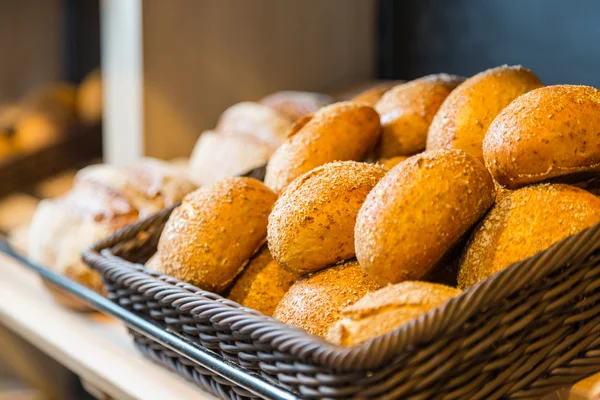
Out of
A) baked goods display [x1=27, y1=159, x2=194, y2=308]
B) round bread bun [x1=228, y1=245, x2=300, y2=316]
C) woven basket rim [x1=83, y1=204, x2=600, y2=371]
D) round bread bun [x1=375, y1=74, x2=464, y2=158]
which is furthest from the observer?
baked goods display [x1=27, y1=159, x2=194, y2=308]

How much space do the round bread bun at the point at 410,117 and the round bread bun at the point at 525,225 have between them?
0.31 meters

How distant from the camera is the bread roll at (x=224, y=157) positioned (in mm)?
1419

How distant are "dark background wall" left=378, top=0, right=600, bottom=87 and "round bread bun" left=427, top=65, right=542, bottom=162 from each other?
529mm

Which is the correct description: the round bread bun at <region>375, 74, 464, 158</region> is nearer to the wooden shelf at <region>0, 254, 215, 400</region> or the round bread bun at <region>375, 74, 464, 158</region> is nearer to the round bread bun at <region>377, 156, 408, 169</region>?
the round bread bun at <region>377, 156, 408, 169</region>

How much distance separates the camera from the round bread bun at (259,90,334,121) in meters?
1.53

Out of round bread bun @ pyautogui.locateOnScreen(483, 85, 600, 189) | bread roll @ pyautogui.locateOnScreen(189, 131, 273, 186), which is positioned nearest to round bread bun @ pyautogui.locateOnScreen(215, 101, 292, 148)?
bread roll @ pyautogui.locateOnScreen(189, 131, 273, 186)

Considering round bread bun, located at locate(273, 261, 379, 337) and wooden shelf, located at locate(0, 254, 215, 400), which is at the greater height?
round bread bun, located at locate(273, 261, 379, 337)

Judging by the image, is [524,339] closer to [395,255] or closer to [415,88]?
[395,255]

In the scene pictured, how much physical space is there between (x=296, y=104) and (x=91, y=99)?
2.52ft

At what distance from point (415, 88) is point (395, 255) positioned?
465mm

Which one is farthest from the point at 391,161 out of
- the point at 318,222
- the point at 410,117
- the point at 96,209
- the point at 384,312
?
the point at 96,209

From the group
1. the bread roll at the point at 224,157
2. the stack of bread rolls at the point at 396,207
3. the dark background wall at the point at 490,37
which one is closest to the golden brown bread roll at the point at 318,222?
the stack of bread rolls at the point at 396,207

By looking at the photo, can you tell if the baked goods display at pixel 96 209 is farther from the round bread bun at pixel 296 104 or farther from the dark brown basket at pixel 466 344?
the dark brown basket at pixel 466 344

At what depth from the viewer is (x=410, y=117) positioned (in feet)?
3.52
